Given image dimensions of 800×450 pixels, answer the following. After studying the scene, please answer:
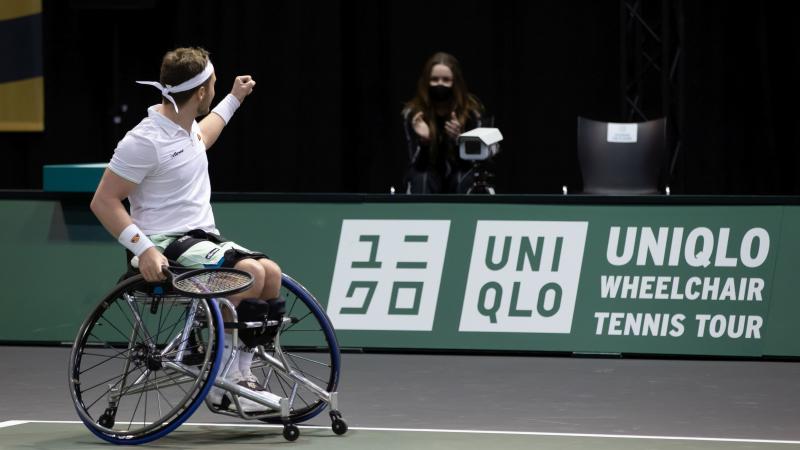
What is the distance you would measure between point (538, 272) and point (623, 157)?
3016 mm

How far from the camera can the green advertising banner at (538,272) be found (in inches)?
347

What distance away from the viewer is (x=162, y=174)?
20.5ft

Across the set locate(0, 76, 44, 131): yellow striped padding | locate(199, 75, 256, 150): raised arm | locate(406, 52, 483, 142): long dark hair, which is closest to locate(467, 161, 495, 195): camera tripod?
locate(406, 52, 483, 142): long dark hair

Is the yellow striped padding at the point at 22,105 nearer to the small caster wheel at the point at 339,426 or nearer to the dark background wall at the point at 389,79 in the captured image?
the dark background wall at the point at 389,79

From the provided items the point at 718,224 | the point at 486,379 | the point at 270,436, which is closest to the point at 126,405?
the point at 270,436

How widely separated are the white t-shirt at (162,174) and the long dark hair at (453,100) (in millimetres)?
4207

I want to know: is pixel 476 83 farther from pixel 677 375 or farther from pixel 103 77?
pixel 677 375

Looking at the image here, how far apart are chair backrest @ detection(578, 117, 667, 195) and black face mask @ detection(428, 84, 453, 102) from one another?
70.5 inches

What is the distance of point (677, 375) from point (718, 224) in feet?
3.48

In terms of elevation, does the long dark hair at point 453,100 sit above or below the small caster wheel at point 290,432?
above

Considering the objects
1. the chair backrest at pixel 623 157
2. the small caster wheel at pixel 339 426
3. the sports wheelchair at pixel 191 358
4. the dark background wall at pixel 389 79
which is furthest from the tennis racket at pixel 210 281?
the dark background wall at pixel 389 79

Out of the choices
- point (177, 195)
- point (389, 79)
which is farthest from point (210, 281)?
point (389, 79)

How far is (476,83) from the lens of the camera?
1359 cm

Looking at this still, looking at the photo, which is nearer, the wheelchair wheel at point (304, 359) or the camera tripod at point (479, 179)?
the wheelchair wheel at point (304, 359)
